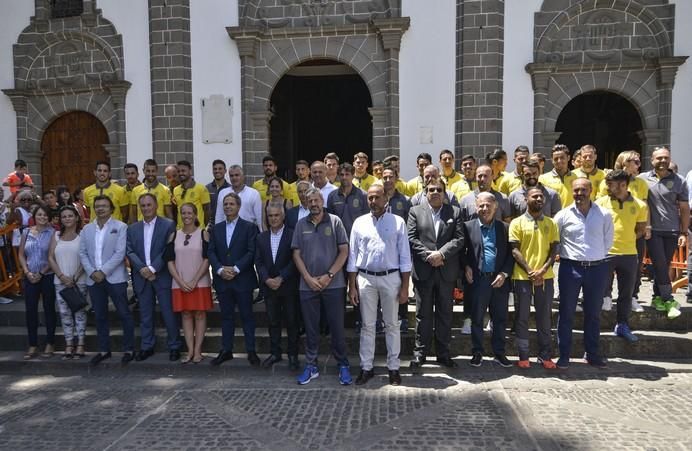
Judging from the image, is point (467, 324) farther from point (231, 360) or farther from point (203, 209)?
point (203, 209)

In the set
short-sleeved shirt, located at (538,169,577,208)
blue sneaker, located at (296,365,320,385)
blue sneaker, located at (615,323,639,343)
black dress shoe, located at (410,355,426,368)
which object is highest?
short-sleeved shirt, located at (538,169,577,208)

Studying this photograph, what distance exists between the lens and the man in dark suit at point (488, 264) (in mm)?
5383

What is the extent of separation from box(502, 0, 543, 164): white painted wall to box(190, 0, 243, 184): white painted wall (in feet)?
17.6

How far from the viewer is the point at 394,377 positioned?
5254 mm

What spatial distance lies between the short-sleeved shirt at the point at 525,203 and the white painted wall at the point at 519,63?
13.9ft

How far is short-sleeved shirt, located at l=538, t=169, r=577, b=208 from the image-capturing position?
20.9ft

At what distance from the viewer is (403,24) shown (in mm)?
9977

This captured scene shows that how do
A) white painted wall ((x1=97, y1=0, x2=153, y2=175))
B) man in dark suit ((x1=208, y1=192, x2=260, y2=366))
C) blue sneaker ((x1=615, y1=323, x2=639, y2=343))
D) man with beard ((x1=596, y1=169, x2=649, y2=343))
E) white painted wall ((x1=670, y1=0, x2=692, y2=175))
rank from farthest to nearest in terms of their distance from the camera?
white painted wall ((x1=97, y1=0, x2=153, y2=175)), white painted wall ((x1=670, y1=0, x2=692, y2=175)), blue sneaker ((x1=615, y1=323, x2=639, y2=343)), man in dark suit ((x1=208, y1=192, x2=260, y2=366)), man with beard ((x1=596, y1=169, x2=649, y2=343))

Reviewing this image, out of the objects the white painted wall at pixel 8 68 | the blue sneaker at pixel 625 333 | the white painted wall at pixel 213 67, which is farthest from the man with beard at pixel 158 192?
the white painted wall at pixel 8 68

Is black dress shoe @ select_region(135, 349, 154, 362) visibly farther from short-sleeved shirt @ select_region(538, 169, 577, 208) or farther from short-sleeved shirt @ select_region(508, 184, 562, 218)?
short-sleeved shirt @ select_region(538, 169, 577, 208)

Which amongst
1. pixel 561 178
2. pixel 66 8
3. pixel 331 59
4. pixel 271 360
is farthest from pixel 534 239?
pixel 66 8

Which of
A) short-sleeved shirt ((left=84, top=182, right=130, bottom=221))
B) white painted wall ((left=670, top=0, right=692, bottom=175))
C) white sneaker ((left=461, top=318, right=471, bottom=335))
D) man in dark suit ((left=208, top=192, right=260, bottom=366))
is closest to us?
man in dark suit ((left=208, top=192, right=260, bottom=366))

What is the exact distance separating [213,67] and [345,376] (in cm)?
774

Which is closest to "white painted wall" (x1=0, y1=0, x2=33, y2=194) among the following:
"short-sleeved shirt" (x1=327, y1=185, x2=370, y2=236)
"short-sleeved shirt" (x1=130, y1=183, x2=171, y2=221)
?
"short-sleeved shirt" (x1=130, y1=183, x2=171, y2=221)
